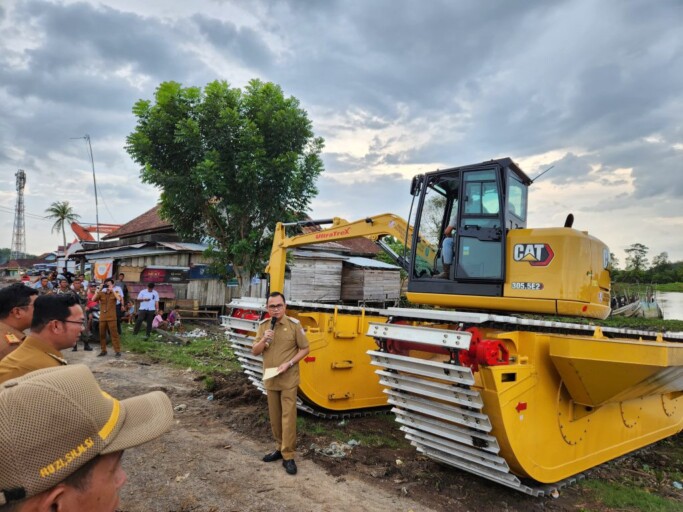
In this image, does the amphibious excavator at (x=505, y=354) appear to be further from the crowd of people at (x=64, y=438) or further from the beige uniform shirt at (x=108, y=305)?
the beige uniform shirt at (x=108, y=305)

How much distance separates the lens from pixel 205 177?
1332cm

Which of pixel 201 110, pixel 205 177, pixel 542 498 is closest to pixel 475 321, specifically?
pixel 542 498

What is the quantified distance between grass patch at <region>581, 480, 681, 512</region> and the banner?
18.2 m

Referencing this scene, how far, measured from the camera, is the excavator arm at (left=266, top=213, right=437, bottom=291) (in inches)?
234

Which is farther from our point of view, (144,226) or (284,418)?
(144,226)

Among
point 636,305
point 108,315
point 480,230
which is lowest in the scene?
point 636,305

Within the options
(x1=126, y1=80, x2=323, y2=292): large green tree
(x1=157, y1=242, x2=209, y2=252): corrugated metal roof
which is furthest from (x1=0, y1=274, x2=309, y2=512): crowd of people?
(x1=157, y1=242, x2=209, y2=252): corrugated metal roof

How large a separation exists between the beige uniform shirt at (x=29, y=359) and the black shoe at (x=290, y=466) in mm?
2511

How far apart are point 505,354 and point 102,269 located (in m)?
18.6

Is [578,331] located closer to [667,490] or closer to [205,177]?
[667,490]

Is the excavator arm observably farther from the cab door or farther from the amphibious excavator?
the cab door

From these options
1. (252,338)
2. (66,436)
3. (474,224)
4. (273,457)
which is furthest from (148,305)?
(66,436)

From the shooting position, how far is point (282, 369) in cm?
460

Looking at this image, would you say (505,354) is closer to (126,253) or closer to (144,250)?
(144,250)
